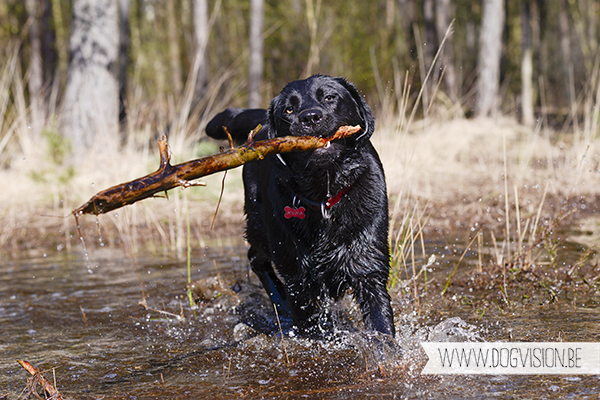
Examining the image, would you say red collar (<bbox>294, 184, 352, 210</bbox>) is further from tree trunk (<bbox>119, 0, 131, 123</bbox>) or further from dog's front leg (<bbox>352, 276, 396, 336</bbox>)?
tree trunk (<bbox>119, 0, 131, 123</bbox>)

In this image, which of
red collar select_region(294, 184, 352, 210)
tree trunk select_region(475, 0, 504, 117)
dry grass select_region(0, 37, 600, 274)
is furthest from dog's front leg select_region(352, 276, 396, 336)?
tree trunk select_region(475, 0, 504, 117)

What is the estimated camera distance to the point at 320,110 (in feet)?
9.14

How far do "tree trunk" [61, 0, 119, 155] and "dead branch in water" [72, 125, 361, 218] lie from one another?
6873 millimetres

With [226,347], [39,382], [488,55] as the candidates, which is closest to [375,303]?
[226,347]

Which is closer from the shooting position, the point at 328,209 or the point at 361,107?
the point at 328,209

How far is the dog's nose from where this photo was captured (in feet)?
8.89

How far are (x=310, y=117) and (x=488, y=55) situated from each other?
1191 cm

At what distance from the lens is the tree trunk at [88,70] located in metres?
8.73

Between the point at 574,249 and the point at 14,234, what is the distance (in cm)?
585

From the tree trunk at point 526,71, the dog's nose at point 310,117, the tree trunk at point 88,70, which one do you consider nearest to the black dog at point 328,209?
the dog's nose at point 310,117

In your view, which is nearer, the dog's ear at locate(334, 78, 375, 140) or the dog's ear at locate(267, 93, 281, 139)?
the dog's ear at locate(334, 78, 375, 140)

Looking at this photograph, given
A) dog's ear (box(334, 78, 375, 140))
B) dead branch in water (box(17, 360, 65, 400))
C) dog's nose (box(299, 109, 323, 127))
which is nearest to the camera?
dead branch in water (box(17, 360, 65, 400))

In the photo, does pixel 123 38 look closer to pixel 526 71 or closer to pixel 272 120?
pixel 526 71

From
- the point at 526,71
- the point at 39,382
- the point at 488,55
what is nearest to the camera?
the point at 39,382
